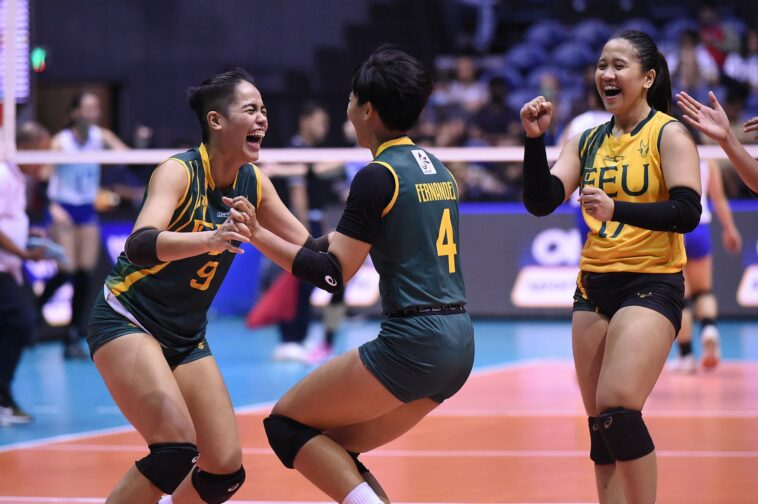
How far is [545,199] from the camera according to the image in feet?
14.5

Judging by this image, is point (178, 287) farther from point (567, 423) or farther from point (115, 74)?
→ point (115, 74)

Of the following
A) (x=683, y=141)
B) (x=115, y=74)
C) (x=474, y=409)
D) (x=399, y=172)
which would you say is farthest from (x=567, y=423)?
(x=115, y=74)

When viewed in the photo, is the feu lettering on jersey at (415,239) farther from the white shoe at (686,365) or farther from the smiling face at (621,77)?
the white shoe at (686,365)

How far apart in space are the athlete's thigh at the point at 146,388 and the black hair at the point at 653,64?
6.82 feet

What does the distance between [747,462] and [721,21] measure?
32.8 ft

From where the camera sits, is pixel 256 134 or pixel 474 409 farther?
pixel 474 409

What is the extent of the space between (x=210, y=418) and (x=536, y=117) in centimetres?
161

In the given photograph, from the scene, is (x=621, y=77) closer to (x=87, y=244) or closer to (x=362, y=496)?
(x=362, y=496)

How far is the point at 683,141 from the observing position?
4.29 m

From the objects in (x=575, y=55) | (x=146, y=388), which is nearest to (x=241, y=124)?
(x=146, y=388)

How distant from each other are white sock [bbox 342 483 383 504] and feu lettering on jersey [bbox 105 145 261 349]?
92 cm

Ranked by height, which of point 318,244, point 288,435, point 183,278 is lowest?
point 288,435

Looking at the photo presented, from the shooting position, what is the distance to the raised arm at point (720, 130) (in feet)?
14.5

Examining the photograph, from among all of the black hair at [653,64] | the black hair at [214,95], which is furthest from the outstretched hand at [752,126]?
the black hair at [214,95]
